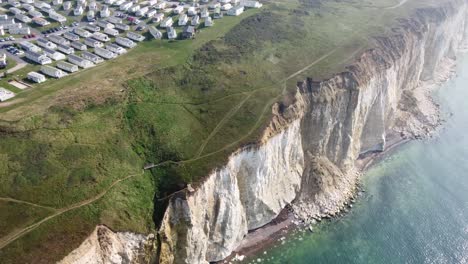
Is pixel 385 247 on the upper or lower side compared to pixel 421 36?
lower

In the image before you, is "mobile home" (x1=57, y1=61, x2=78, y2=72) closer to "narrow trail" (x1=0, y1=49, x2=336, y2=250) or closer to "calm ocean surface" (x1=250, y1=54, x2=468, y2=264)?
"narrow trail" (x1=0, y1=49, x2=336, y2=250)

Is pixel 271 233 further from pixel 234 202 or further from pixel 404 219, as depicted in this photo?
pixel 404 219

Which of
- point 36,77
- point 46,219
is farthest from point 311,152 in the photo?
point 36,77

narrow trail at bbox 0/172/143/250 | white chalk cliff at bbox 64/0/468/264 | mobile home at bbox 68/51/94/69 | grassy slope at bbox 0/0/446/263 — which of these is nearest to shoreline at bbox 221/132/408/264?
white chalk cliff at bbox 64/0/468/264

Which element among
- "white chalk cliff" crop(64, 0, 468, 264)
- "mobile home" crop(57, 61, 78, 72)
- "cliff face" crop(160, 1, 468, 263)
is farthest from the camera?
"mobile home" crop(57, 61, 78, 72)

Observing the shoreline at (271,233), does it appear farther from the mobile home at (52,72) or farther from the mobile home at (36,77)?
the mobile home at (36,77)

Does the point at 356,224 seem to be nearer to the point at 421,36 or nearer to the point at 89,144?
the point at 89,144

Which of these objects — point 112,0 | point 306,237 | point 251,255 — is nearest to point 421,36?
point 306,237
